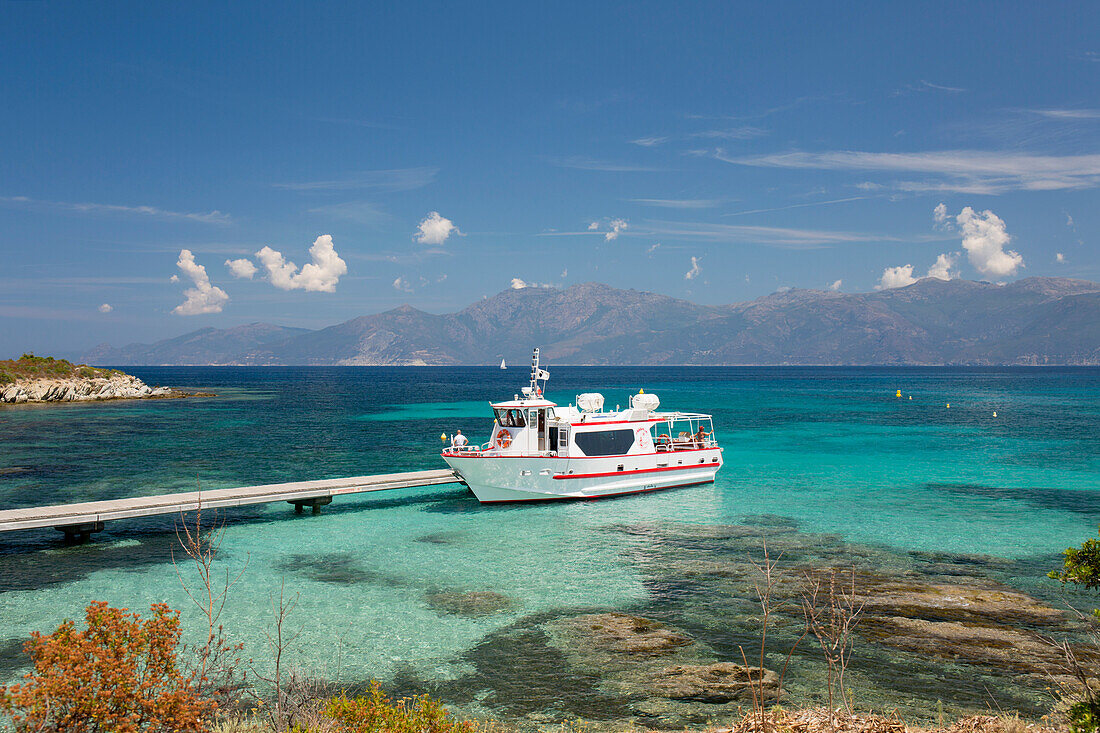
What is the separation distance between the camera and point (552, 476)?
30.0 m

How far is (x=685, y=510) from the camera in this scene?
28859 millimetres

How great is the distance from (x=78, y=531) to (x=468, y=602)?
53.8 feet

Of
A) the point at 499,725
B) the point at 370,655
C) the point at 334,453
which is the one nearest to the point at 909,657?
the point at 499,725

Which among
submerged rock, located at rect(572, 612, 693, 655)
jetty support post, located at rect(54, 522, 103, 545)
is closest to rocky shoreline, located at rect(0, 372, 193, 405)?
jetty support post, located at rect(54, 522, 103, 545)

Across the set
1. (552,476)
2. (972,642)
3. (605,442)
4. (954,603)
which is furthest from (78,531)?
(954,603)

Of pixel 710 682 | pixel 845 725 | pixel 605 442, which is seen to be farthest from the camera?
pixel 605 442

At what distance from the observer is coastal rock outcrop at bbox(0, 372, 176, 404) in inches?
3285

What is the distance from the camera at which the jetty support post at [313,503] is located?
1118 inches

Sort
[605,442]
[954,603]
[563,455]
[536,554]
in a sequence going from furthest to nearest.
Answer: [605,442] → [563,455] → [536,554] → [954,603]

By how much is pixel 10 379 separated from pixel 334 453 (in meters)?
67.1

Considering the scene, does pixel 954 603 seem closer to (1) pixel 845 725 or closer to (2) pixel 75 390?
(1) pixel 845 725

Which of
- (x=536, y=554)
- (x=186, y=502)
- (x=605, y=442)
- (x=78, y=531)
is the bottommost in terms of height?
(x=536, y=554)

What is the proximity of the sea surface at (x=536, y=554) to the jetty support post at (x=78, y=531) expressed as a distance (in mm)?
396

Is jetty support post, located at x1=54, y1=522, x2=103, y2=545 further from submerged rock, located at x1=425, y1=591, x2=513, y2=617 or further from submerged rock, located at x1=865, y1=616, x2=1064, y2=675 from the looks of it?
submerged rock, located at x1=865, y1=616, x2=1064, y2=675
